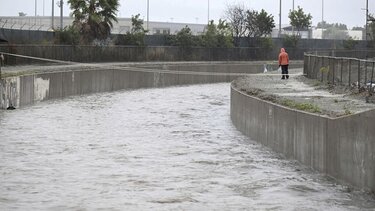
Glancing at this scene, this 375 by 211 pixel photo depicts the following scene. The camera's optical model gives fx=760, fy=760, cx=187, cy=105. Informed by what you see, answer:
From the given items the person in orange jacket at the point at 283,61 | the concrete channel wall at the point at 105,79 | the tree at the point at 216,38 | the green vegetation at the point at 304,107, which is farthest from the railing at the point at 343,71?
the tree at the point at 216,38

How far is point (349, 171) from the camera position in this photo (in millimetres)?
15891

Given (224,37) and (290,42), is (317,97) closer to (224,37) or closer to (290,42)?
(224,37)

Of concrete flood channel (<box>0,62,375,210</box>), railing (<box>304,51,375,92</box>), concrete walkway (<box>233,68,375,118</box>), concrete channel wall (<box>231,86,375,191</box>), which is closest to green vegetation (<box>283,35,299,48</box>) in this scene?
concrete flood channel (<box>0,62,375,210</box>)

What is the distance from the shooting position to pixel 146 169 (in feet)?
62.3

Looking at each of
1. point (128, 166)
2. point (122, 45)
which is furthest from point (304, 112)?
point (122, 45)

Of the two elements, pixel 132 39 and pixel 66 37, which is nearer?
pixel 66 37

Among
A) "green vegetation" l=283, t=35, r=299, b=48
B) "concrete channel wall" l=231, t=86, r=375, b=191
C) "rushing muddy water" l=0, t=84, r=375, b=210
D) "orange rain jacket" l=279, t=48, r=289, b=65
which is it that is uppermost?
"green vegetation" l=283, t=35, r=299, b=48

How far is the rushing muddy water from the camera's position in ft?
48.9

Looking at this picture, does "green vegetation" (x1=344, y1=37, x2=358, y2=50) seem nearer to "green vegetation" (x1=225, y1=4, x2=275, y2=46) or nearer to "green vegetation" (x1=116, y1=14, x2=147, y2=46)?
"green vegetation" (x1=225, y1=4, x2=275, y2=46)

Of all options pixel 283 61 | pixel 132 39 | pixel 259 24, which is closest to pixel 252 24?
pixel 259 24

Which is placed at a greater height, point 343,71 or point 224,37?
point 224,37

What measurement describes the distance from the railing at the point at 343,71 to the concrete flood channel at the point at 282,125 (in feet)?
13.0

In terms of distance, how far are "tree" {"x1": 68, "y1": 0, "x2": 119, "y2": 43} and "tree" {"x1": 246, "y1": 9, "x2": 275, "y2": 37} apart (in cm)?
3228

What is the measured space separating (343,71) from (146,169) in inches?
576
